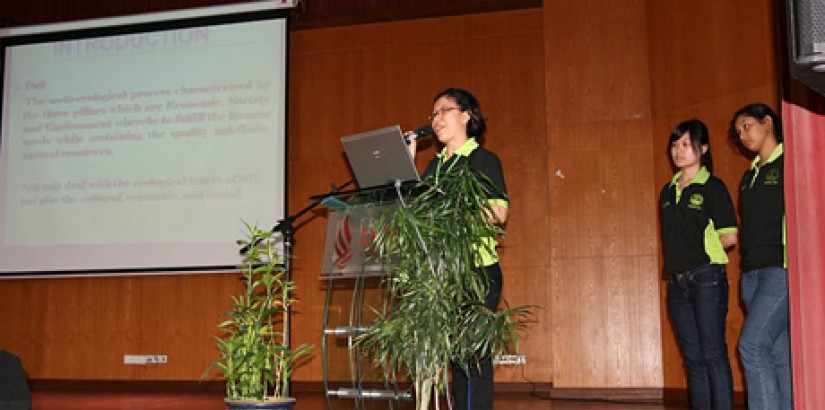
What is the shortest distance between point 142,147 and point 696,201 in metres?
4.02

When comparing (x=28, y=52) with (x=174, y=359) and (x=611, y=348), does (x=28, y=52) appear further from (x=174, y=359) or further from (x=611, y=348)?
(x=611, y=348)

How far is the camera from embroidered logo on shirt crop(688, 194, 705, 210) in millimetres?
3527

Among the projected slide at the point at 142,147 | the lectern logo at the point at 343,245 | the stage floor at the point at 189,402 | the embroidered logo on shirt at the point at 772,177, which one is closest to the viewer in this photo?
the lectern logo at the point at 343,245

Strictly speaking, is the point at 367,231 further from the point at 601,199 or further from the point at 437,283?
the point at 601,199

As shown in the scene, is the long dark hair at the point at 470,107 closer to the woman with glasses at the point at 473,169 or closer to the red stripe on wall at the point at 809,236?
the woman with glasses at the point at 473,169

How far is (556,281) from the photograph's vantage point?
17.9ft

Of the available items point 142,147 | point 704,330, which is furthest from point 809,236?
point 142,147

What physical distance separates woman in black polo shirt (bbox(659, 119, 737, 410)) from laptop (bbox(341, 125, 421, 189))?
1.39m

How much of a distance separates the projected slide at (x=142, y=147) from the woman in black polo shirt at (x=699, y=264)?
9.69 feet

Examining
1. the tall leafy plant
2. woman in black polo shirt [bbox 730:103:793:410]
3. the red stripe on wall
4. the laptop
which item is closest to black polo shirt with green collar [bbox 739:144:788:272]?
woman in black polo shirt [bbox 730:103:793:410]

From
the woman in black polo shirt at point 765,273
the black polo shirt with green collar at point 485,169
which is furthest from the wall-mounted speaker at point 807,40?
the woman in black polo shirt at point 765,273

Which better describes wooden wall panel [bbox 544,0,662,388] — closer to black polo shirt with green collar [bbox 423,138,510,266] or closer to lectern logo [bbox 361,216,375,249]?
black polo shirt with green collar [bbox 423,138,510,266]

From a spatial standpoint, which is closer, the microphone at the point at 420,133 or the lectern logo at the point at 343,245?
the lectern logo at the point at 343,245

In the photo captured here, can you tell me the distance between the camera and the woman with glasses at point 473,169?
2.66 m
